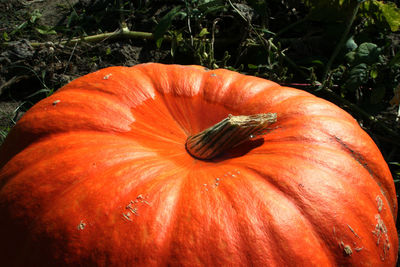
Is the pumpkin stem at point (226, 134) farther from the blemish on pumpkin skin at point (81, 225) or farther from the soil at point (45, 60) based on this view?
the soil at point (45, 60)

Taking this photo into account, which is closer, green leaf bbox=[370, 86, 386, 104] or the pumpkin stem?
the pumpkin stem

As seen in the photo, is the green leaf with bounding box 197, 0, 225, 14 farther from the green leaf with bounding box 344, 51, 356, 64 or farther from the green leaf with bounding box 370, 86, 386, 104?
the green leaf with bounding box 370, 86, 386, 104

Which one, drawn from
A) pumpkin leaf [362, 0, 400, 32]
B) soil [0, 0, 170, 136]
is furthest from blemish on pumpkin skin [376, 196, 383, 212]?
soil [0, 0, 170, 136]

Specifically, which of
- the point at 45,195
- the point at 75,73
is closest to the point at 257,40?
the point at 75,73

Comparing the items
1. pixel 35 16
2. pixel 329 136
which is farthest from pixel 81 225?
pixel 35 16

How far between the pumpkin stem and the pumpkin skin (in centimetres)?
5

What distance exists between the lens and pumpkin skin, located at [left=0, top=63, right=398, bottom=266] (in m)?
1.31

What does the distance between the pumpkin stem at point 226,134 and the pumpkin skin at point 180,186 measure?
0.05 m

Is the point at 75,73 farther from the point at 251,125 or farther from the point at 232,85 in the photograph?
the point at 251,125

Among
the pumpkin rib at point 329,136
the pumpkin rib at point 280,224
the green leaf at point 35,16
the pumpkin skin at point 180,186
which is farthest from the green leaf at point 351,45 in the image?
the green leaf at point 35,16

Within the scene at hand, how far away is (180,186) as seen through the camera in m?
1.46

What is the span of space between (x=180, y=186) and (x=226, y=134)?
35 cm

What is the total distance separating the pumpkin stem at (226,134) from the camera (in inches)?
64.0

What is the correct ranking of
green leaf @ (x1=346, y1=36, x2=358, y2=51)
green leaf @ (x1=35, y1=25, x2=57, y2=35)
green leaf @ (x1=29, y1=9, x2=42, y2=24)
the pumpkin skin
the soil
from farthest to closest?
green leaf @ (x1=29, y1=9, x2=42, y2=24)
green leaf @ (x1=35, y1=25, x2=57, y2=35)
green leaf @ (x1=346, y1=36, x2=358, y2=51)
the soil
the pumpkin skin
